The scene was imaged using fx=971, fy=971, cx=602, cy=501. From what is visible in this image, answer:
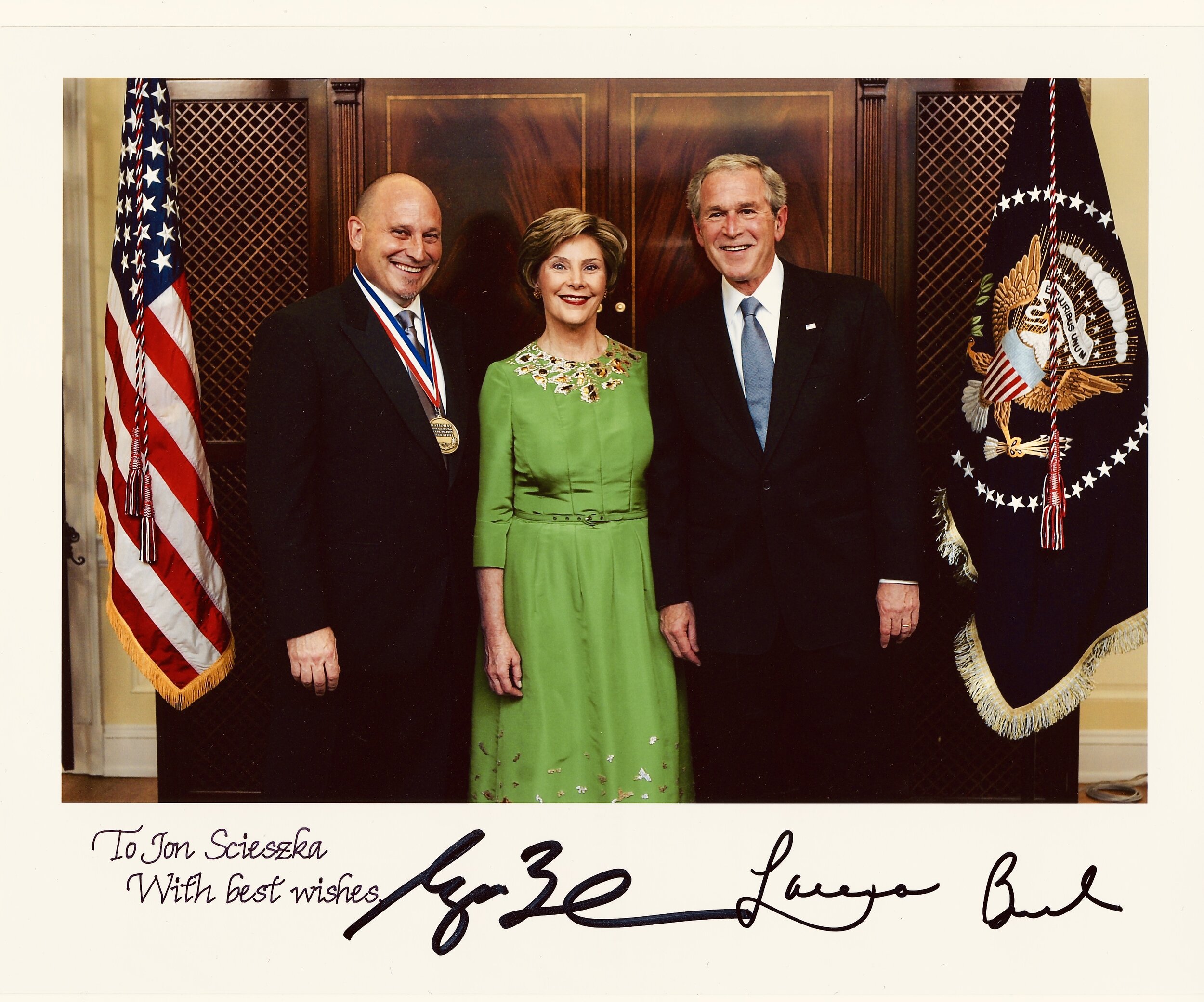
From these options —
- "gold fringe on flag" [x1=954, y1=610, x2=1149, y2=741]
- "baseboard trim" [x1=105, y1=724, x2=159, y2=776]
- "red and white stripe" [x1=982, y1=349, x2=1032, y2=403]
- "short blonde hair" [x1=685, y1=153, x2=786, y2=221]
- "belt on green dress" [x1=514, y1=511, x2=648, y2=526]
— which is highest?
"short blonde hair" [x1=685, y1=153, x2=786, y2=221]

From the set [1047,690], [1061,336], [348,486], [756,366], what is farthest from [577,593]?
[1061,336]

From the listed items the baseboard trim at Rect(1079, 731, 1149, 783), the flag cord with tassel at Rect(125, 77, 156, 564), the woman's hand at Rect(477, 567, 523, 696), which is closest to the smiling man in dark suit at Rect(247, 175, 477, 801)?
the woman's hand at Rect(477, 567, 523, 696)

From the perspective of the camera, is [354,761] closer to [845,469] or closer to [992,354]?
[845,469]

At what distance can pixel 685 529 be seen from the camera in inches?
94.0

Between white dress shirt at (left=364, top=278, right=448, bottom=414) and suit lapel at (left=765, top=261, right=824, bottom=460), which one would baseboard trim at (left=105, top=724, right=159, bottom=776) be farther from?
suit lapel at (left=765, top=261, right=824, bottom=460)

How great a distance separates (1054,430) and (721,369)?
0.84 m

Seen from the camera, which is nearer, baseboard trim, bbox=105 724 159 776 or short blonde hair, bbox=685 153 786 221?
short blonde hair, bbox=685 153 786 221

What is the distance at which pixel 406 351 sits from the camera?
94.7 inches

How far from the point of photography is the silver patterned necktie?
243 centimetres

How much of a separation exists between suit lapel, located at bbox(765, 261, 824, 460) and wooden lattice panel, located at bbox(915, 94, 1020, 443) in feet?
1.87

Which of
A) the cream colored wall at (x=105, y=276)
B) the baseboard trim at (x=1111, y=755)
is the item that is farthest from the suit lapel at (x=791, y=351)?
the cream colored wall at (x=105, y=276)
